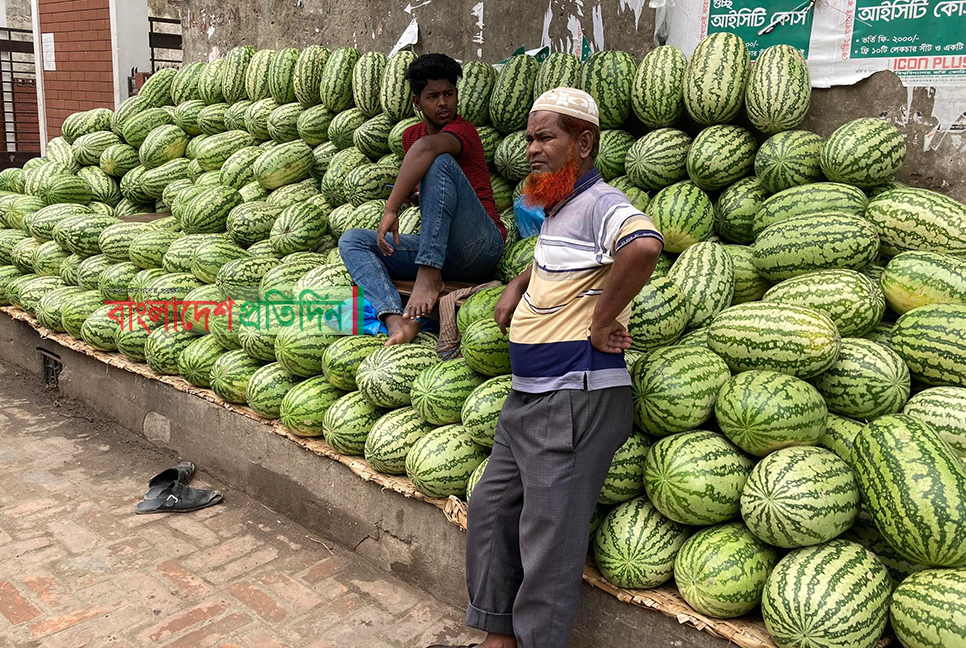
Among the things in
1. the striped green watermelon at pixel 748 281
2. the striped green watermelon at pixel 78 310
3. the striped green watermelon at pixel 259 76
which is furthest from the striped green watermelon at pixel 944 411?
the striped green watermelon at pixel 259 76

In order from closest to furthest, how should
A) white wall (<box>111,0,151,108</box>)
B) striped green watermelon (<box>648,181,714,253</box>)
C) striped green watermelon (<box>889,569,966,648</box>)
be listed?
1. striped green watermelon (<box>889,569,966,648</box>)
2. striped green watermelon (<box>648,181,714,253</box>)
3. white wall (<box>111,0,151,108</box>)

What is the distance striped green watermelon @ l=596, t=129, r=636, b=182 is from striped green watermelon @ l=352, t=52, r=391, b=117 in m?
1.87

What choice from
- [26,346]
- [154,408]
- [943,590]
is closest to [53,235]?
[26,346]

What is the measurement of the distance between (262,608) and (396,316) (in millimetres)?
1612

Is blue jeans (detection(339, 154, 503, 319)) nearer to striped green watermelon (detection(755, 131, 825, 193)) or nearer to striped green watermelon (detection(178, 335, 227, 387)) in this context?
striped green watermelon (detection(178, 335, 227, 387))

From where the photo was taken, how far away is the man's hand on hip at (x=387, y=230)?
14.0ft

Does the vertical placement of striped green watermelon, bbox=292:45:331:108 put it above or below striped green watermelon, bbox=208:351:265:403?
above

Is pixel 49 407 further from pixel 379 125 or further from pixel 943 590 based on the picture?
pixel 943 590

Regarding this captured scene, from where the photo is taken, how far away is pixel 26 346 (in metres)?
6.55

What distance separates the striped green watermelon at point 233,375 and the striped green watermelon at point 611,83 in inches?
99.1

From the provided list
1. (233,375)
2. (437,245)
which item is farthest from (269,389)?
(437,245)

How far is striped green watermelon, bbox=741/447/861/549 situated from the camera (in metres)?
2.53

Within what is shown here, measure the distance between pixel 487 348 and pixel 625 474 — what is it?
33.6 inches

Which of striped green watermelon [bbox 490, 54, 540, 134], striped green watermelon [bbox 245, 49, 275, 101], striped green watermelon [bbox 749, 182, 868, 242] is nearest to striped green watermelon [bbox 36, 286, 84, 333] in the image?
striped green watermelon [bbox 245, 49, 275, 101]
